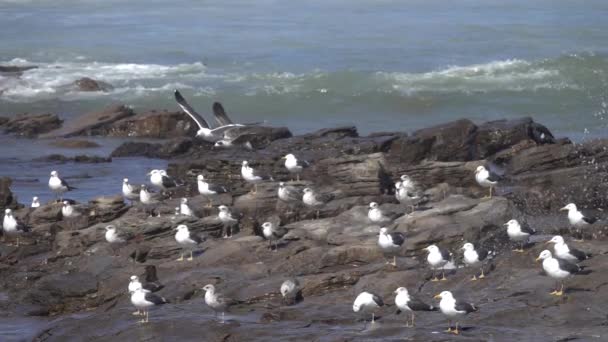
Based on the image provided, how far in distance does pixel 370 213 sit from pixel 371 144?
919 centimetres

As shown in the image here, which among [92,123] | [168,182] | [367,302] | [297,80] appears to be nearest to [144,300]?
[367,302]

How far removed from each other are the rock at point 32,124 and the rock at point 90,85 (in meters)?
8.44

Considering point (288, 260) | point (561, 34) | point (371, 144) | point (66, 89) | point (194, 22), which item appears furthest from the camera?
point (194, 22)

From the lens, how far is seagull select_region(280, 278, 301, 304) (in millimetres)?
20219

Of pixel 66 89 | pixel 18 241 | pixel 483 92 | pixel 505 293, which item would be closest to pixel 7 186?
pixel 18 241

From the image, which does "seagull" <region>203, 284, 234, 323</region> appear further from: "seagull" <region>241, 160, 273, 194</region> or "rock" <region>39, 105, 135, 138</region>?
"rock" <region>39, 105, 135, 138</region>

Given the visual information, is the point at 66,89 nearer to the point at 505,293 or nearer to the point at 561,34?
the point at 561,34

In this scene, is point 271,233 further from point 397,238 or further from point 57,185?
point 57,185

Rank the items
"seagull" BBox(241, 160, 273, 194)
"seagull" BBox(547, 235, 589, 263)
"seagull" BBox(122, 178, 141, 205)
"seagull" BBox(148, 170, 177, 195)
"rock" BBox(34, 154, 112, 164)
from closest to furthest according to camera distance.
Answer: "seagull" BBox(547, 235, 589, 263) → "seagull" BBox(241, 160, 273, 194) → "seagull" BBox(122, 178, 141, 205) → "seagull" BBox(148, 170, 177, 195) → "rock" BBox(34, 154, 112, 164)

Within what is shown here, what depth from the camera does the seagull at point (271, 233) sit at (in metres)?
22.7

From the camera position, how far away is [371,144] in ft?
106

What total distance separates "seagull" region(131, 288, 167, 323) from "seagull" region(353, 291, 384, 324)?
3235 millimetres

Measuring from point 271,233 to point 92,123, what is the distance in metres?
20.2

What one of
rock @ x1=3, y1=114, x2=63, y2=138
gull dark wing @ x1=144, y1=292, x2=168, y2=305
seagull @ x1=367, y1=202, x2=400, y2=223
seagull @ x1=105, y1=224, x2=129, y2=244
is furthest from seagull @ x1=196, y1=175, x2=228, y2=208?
rock @ x1=3, y1=114, x2=63, y2=138
